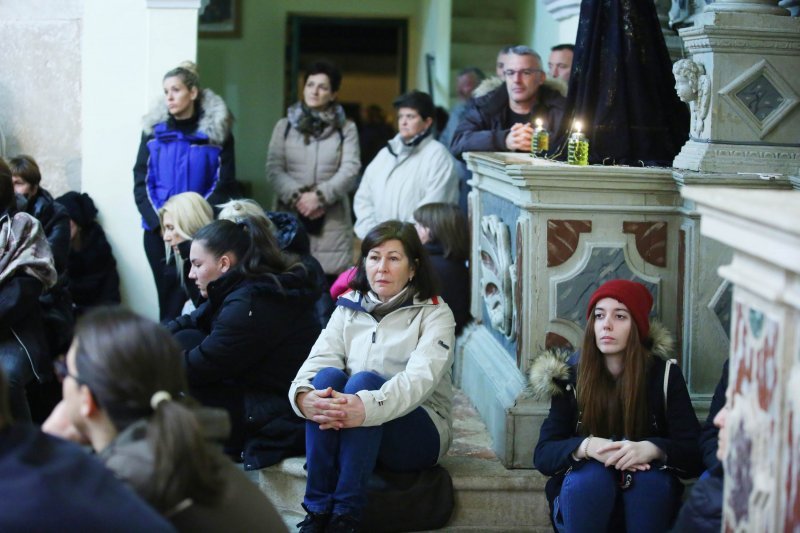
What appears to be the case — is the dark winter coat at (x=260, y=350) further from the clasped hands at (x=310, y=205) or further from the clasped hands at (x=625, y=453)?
the clasped hands at (x=310, y=205)

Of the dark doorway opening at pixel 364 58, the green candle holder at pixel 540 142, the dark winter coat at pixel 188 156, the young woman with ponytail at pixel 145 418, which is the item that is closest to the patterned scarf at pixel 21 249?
the dark winter coat at pixel 188 156

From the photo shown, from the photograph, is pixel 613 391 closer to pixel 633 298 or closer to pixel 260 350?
pixel 633 298

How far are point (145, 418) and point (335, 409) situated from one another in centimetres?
154

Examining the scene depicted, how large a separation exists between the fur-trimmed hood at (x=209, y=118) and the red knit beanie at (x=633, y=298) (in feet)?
9.94

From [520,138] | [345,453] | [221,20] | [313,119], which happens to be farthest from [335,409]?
[221,20]

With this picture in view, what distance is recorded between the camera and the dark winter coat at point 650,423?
3.60 metres

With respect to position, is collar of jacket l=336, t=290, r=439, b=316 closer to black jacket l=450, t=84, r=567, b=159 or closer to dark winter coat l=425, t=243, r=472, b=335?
dark winter coat l=425, t=243, r=472, b=335

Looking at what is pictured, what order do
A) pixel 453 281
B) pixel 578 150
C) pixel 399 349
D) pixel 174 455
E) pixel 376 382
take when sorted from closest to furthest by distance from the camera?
pixel 174 455, pixel 376 382, pixel 399 349, pixel 578 150, pixel 453 281

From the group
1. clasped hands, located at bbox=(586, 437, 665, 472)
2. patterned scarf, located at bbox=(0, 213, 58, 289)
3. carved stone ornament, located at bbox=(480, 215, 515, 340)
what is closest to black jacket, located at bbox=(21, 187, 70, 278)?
patterned scarf, located at bbox=(0, 213, 58, 289)

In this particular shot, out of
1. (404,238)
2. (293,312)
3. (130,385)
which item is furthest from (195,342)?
(130,385)

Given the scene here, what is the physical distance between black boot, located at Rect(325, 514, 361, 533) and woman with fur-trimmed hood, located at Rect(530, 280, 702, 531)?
23.4 inches

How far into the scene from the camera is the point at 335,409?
3.83m

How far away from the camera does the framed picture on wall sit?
10.1 m

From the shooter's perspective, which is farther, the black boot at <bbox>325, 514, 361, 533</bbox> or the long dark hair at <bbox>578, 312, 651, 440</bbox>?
the black boot at <bbox>325, 514, 361, 533</bbox>
